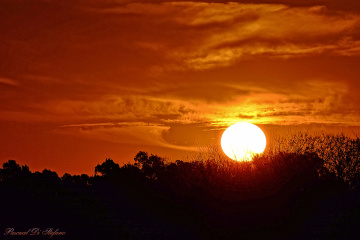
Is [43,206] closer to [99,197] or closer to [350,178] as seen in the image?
[99,197]

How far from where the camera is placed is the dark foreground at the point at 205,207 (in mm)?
18047

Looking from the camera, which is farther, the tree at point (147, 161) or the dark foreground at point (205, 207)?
the tree at point (147, 161)

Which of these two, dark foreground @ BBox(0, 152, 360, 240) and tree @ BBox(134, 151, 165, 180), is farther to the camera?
tree @ BBox(134, 151, 165, 180)

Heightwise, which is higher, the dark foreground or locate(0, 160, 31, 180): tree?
locate(0, 160, 31, 180): tree

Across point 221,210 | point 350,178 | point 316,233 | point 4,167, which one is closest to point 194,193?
point 221,210

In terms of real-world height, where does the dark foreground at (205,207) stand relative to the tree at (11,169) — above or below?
below

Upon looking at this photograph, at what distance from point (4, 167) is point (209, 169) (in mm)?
19437

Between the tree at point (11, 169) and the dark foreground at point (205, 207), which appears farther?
the tree at point (11, 169)

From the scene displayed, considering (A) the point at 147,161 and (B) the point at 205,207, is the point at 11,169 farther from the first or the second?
(B) the point at 205,207

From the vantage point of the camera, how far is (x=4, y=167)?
121 ft

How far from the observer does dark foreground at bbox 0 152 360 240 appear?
18.0 meters

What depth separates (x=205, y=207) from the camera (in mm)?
19766

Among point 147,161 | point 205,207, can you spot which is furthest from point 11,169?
point 205,207

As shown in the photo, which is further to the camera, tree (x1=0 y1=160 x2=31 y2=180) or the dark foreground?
tree (x1=0 y1=160 x2=31 y2=180)
